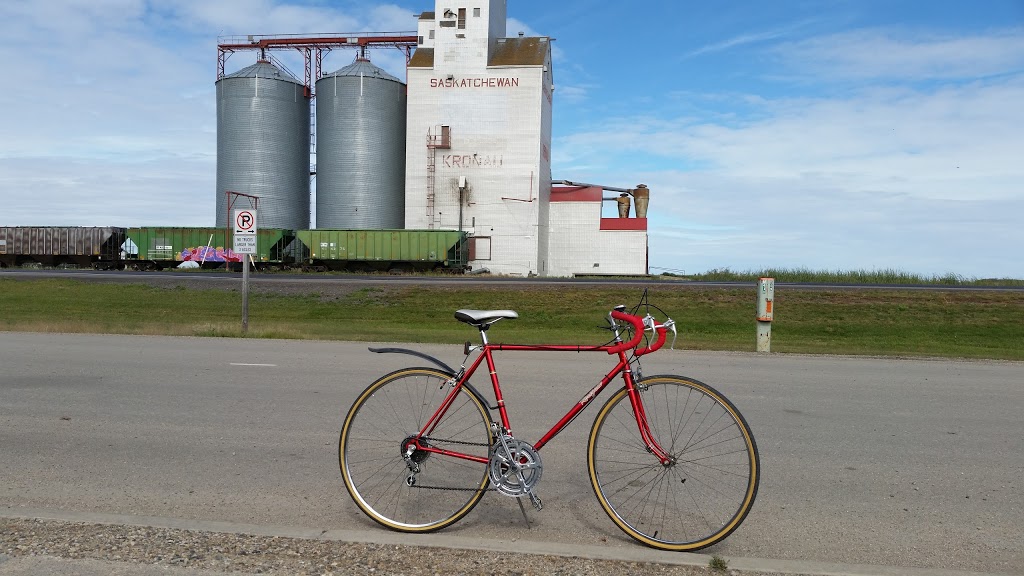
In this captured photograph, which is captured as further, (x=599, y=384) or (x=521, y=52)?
(x=521, y=52)

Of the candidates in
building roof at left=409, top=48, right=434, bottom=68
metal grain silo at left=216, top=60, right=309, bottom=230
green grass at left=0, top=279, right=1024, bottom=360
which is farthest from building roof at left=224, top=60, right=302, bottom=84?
green grass at left=0, top=279, right=1024, bottom=360

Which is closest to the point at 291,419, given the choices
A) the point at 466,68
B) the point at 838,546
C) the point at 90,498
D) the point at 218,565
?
the point at 90,498

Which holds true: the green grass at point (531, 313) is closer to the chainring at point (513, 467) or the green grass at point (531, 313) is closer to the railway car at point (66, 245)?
the chainring at point (513, 467)

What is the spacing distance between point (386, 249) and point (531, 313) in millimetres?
24131

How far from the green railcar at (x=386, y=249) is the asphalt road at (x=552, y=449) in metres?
36.3

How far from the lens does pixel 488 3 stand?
168ft

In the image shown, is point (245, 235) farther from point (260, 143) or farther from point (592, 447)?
point (260, 143)

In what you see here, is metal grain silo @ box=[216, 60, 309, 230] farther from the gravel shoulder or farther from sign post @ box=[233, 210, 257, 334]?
A: the gravel shoulder

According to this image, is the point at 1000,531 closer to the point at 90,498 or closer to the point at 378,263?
the point at 90,498

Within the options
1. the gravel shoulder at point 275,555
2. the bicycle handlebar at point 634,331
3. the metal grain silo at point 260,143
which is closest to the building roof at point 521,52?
the metal grain silo at point 260,143

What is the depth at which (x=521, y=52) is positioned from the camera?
51.6 metres

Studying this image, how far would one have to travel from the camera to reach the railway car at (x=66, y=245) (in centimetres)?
5159

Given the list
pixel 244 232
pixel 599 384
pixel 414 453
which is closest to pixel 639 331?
pixel 599 384

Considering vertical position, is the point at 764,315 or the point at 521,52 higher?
the point at 521,52
